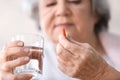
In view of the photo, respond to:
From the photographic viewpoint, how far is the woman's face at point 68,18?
1.27 m

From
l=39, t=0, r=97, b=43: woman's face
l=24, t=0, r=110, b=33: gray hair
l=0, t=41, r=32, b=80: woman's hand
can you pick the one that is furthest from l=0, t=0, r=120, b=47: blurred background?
l=0, t=41, r=32, b=80: woman's hand

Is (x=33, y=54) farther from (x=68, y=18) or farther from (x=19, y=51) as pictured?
(x=68, y=18)

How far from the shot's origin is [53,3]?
4.32ft

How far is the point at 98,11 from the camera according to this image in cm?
144

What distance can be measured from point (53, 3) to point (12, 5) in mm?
723

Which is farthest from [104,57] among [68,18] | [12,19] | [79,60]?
[12,19]

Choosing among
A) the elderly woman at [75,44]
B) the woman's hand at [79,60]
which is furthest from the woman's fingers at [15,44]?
the woman's hand at [79,60]

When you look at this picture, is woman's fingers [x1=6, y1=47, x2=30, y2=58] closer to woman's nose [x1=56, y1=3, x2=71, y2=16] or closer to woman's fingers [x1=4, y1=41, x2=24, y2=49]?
woman's fingers [x1=4, y1=41, x2=24, y2=49]

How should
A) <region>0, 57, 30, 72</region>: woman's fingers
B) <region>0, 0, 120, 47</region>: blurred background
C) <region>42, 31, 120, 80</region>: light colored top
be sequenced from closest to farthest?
<region>0, 57, 30, 72</region>: woman's fingers < <region>42, 31, 120, 80</region>: light colored top < <region>0, 0, 120, 47</region>: blurred background

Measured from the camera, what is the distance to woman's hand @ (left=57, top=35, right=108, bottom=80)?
810mm

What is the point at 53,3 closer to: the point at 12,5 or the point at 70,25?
the point at 70,25

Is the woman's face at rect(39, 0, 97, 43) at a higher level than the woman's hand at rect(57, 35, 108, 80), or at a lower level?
higher

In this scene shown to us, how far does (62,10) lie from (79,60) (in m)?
0.49

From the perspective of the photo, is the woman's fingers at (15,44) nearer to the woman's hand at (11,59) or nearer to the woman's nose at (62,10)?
the woman's hand at (11,59)
